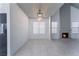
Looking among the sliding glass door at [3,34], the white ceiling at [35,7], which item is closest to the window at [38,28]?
the white ceiling at [35,7]

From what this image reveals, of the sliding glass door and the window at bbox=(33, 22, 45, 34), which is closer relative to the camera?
the sliding glass door

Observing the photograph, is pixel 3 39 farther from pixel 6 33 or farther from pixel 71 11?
pixel 71 11

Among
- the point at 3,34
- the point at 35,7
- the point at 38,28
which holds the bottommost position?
the point at 3,34

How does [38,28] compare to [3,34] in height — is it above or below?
above

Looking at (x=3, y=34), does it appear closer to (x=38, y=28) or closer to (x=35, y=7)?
(x=35, y=7)

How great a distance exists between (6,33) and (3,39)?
0.89ft

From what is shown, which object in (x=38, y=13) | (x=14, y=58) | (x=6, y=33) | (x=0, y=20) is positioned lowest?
(x=14, y=58)

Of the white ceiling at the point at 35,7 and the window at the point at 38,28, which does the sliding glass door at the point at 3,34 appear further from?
the window at the point at 38,28

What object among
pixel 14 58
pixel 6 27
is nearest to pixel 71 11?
pixel 6 27

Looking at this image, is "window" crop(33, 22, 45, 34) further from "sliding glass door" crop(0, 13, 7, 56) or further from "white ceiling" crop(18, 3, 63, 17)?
"sliding glass door" crop(0, 13, 7, 56)

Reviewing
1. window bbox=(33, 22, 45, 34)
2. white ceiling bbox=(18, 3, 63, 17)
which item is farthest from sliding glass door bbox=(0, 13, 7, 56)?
window bbox=(33, 22, 45, 34)

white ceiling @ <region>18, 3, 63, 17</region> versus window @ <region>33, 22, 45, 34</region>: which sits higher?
white ceiling @ <region>18, 3, 63, 17</region>

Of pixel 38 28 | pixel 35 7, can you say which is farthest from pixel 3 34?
pixel 38 28

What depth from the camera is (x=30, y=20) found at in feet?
21.3
